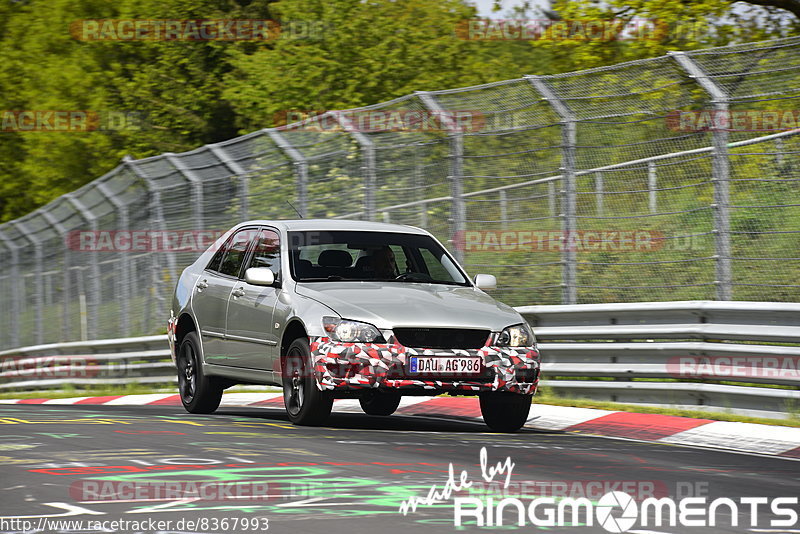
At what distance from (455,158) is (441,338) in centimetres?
475

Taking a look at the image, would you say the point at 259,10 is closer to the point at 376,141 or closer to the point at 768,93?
the point at 376,141

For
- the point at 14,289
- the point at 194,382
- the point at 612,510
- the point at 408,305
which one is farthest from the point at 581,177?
the point at 14,289

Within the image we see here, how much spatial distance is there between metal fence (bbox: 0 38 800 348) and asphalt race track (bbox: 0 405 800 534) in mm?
2471

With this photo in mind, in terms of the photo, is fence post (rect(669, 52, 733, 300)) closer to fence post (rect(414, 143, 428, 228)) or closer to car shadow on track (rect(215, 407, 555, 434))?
car shadow on track (rect(215, 407, 555, 434))

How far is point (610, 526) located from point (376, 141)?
10.0 meters

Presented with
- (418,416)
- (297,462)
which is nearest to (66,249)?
(418,416)

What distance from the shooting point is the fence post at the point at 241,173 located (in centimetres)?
1797

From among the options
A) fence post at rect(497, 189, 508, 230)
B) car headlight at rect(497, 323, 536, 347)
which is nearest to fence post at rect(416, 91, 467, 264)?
fence post at rect(497, 189, 508, 230)

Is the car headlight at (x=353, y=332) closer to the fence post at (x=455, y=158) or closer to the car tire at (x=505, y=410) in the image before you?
the car tire at (x=505, y=410)

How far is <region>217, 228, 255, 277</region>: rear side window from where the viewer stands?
12078 mm

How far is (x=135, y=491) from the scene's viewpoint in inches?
283

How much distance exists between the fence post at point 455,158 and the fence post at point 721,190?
3183mm

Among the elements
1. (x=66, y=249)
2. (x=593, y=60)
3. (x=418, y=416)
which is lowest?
(x=418, y=416)

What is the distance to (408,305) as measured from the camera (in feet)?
33.8
